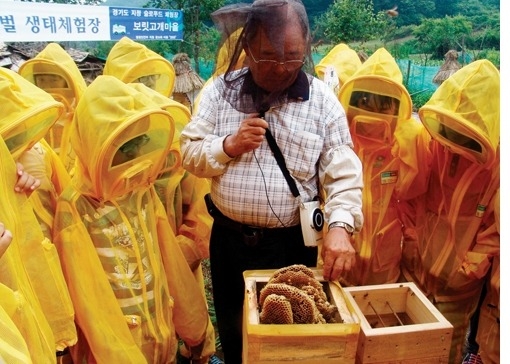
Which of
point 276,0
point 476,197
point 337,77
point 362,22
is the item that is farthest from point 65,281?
point 362,22

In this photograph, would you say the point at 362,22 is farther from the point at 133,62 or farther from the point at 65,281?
the point at 65,281

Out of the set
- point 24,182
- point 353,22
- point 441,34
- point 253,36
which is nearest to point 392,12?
point 441,34

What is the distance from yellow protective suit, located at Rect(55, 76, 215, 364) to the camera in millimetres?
1963

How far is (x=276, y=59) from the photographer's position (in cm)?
194

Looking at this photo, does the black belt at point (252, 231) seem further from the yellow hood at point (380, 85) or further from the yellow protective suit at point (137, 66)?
the yellow protective suit at point (137, 66)

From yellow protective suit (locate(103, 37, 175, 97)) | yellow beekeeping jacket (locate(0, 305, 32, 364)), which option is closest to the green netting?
yellow protective suit (locate(103, 37, 175, 97))

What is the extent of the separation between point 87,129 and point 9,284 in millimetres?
667

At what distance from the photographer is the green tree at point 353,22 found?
1215cm

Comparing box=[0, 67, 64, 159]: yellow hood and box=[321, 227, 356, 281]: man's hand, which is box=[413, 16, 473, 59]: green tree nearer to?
box=[321, 227, 356, 281]: man's hand

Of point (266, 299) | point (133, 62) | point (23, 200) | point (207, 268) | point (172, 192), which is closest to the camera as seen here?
point (266, 299)

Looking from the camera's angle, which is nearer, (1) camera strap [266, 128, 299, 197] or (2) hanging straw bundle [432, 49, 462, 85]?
(1) camera strap [266, 128, 299, 197]

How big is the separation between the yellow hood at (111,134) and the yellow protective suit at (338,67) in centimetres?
149

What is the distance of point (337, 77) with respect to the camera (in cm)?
332

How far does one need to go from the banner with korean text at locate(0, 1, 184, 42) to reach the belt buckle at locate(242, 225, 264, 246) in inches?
171
